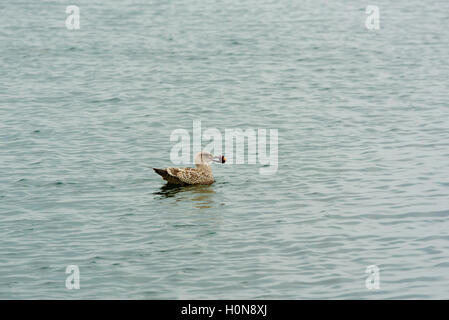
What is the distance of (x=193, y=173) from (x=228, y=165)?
218 centimetres

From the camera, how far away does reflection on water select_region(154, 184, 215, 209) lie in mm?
18297

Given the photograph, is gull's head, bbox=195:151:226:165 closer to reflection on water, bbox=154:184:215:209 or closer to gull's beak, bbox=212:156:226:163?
gull's beak, bbox=212:156:226:163

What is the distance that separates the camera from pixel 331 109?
2664 cm

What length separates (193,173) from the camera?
19.3 metres

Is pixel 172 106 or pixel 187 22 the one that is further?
pixel 187 22

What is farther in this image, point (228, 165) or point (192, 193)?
point (228, 165)

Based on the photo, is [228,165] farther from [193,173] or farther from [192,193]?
[192,193]

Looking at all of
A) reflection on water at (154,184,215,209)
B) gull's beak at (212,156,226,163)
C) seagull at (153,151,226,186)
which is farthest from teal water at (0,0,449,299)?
gull's beak at (212,156,226,163)

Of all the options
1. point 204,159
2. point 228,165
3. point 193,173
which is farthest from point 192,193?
point 228,165

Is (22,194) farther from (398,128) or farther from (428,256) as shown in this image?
(398,128)

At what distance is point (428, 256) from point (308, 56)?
20.9 metres

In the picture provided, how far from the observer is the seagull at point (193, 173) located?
19.1m

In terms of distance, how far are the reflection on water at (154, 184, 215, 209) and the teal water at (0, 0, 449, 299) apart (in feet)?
0.22
